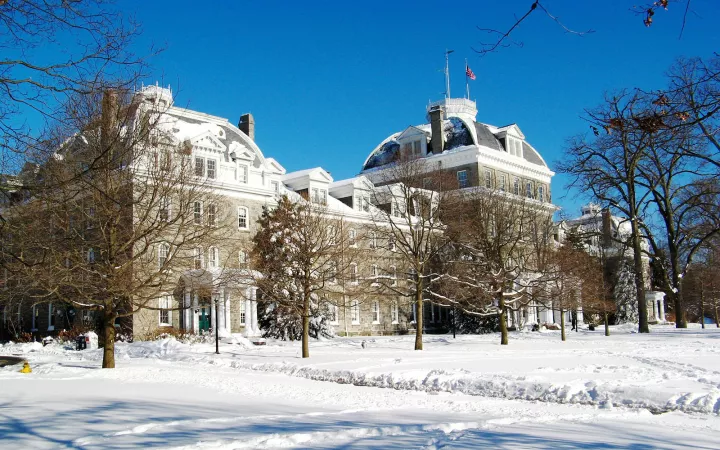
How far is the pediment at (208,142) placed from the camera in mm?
38844

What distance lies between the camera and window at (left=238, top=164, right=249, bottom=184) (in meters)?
42.0

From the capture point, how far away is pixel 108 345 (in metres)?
21.3

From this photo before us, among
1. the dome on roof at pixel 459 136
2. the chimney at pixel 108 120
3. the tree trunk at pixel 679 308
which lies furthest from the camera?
the dome on roof at pixel 459 136

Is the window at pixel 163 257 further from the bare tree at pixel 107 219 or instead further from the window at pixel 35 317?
the window at pixel 35 317

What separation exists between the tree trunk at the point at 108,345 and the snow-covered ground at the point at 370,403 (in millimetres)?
711

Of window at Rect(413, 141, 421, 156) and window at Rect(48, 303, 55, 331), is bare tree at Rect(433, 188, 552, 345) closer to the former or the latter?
window at Rect(413, 141, 421, 156)

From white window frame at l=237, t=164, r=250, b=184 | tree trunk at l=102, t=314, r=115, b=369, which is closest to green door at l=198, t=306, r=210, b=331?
white window frame at l=237, t=164, r=250, b=184

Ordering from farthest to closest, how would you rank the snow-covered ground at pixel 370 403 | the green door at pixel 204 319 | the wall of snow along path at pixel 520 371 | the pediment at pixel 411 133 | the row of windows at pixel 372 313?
the pediment at pixel 411 133 → the row of windows at pixel 372 313 → the green door at pixel 204 319 → the wall of snow along path at pixel 520 371 → the snow-covered ground at pixel 370 403

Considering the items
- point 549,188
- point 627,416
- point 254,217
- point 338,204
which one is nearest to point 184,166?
point 627,416

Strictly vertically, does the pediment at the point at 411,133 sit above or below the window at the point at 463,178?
above

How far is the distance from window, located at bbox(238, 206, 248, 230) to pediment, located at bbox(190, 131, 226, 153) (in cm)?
383

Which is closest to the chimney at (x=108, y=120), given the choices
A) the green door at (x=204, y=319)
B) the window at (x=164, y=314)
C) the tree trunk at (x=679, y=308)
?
the window at (x=164, y=314)

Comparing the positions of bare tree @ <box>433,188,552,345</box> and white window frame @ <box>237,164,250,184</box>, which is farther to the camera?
white window frame @ <box>237,164,250,184</box>

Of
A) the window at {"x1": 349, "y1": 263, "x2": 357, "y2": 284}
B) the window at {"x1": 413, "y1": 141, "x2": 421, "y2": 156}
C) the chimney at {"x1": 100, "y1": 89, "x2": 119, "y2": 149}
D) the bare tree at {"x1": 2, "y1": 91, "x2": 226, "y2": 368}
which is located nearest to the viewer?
the chimney at {"x1": 100, "y1": 89, "x2": 119, "y2": 149}
